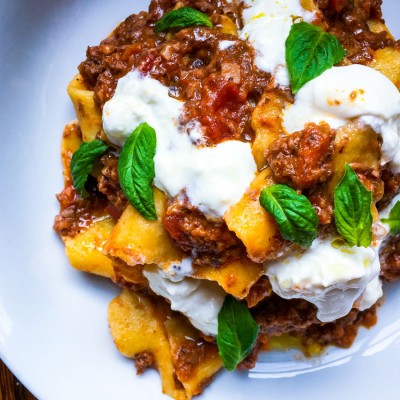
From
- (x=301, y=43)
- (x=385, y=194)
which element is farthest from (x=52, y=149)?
(x=385, y=194)

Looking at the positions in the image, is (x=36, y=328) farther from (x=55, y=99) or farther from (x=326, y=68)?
(x=326, y=68)

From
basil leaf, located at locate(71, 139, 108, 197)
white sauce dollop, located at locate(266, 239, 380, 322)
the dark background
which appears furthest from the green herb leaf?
the dark background

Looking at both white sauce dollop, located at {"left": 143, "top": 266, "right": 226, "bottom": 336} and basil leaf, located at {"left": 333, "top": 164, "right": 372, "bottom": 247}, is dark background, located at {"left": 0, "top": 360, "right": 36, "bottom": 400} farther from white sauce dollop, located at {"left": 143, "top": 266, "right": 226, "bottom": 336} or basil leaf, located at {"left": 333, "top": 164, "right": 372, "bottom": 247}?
basil leaf, located at {"left": 333, "top": 164, "right": 372, "bottom": 247}

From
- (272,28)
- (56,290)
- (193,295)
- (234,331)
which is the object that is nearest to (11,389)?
(56,290)

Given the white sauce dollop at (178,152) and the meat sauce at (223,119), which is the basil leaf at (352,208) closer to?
the meat sauce at (223,119)

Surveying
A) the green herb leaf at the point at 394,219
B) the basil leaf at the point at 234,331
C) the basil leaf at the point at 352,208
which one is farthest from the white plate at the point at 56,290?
the basil leaf at the point at 352,208

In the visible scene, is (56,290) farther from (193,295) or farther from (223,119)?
(223,119)
